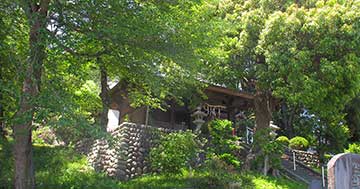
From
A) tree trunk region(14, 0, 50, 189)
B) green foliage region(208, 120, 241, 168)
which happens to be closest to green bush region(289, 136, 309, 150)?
green foliage region(208, 120, 241, 168)

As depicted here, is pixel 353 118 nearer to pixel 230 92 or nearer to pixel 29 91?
pixel 230 92

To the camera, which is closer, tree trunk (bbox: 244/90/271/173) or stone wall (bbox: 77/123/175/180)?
stone wall (bbox: 77/123/175/180)

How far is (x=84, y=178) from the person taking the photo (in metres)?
12.0

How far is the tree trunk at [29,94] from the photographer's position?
27.8ft

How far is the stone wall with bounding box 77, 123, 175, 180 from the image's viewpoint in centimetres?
1381

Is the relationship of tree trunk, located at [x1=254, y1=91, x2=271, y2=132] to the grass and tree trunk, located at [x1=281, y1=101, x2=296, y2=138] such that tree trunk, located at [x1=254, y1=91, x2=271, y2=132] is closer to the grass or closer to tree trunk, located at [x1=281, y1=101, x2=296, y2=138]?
the grass

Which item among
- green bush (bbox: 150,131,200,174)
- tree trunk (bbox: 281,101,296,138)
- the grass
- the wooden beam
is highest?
the wooden beam

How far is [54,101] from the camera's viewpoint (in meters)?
8.20

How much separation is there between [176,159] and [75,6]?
6.77m

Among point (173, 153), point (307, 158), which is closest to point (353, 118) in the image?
point (307, 158)

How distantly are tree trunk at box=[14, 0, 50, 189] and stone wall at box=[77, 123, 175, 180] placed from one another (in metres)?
4.24

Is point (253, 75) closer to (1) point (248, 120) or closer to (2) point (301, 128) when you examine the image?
(1) point (248, 120)

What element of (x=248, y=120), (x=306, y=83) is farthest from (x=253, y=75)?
(x=248, y=120)

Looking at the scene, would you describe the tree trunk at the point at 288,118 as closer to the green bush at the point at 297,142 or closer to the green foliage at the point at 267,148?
the green bush at the point at 297,142
